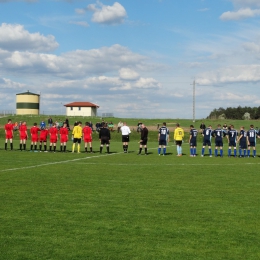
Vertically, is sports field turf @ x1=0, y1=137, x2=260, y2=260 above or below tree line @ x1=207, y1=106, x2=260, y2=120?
below

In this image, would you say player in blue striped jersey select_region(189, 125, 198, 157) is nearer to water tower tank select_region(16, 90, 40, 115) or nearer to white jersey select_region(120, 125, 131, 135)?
white jersey select_region(120, 125, 131, 135)

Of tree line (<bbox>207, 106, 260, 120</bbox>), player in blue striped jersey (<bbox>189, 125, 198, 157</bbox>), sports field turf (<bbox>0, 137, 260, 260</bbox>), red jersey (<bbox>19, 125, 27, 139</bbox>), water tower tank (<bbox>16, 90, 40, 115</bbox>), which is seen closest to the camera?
sports field turf (<bbox>0, 137, 260, 260</bbox>)

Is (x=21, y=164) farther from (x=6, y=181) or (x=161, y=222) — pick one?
(x=161, y=222)

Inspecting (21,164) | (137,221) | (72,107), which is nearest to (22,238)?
(137,221)

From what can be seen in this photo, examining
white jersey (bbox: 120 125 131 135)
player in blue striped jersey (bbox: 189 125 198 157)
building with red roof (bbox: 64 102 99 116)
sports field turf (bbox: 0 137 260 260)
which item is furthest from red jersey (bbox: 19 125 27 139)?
building with red roof (bbox: 64 102 99 116)

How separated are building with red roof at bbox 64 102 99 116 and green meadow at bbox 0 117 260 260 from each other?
293ft

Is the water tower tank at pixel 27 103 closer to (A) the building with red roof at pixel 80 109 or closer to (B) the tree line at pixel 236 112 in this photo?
(A) the building with red roof at pixel 80 109

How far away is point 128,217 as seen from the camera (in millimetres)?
9477

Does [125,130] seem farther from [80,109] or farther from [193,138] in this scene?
[80,109]

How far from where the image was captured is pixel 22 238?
776cm

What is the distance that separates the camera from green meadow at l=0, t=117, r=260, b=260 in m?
7.18

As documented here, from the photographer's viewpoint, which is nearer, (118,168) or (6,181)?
(6,181)

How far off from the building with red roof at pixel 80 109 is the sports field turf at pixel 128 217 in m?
89.2

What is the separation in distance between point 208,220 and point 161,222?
0.94 meters
